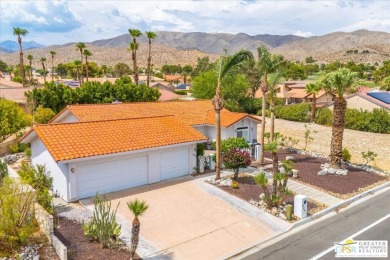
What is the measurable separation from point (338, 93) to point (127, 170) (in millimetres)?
15047

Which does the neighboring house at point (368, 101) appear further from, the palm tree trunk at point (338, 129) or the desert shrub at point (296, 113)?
the palm tree trunk at point (338, 129)

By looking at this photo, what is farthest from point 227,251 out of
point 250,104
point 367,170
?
point 250,104

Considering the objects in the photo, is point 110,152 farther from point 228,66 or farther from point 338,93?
point 338,93

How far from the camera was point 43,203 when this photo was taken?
15391 mm

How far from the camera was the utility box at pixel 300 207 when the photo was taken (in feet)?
57.5

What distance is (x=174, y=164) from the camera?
22375 millimetres

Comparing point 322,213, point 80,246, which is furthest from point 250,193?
point 80,246

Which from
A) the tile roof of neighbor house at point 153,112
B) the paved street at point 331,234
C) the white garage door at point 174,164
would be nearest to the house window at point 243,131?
the tile roof of neighbor house at point 153,112

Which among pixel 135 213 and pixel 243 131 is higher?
pixel 135 213

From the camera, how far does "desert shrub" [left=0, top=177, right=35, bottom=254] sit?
12508mm

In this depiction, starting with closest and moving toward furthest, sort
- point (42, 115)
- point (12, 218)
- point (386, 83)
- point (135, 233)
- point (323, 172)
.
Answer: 1. point (135, 233)
2. point (12, 218)
3. point (323, 172)
4. point (42, 115)
5. point (386, 83)

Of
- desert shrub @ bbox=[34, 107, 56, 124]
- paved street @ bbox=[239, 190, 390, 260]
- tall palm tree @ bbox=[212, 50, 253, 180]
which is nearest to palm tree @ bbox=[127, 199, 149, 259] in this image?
paved street @ bbox=[239, 190, 390, 260]

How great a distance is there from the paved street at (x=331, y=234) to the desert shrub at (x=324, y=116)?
1240 inches

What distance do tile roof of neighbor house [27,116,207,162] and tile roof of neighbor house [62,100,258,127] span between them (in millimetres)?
4714
